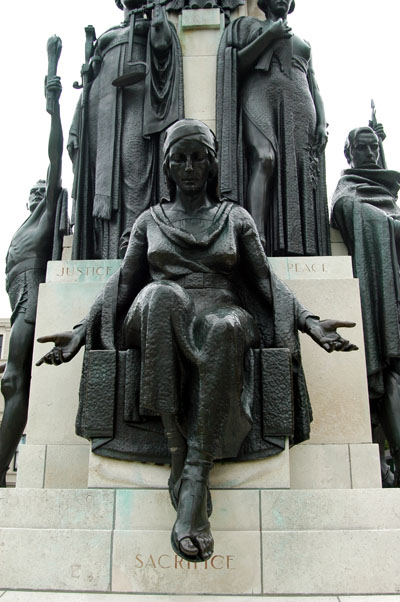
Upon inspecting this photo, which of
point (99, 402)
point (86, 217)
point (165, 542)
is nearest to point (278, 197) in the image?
point (86, 217)

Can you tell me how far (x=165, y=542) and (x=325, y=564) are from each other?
106 centimetres

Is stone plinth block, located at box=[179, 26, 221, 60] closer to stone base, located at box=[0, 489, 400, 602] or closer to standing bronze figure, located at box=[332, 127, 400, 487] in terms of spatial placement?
standing bronze figure, located at box=[332, 127, 400, 487]

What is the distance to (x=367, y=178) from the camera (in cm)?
856

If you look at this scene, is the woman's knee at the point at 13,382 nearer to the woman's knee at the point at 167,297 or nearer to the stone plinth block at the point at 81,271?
the stone plinth block at the point at 81,271

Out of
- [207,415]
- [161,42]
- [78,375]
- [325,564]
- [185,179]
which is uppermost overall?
[161,42]

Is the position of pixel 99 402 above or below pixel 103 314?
below

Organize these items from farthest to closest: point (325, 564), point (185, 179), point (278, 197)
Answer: point (278, 197)
point (185, 179)
point (325, 564)

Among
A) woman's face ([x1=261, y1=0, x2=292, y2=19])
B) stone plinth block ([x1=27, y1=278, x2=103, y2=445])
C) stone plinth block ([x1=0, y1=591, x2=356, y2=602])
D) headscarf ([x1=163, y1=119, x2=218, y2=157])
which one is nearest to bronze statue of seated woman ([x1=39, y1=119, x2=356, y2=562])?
headscarf ([x1=163, y1=119, x2=218, y2=157])

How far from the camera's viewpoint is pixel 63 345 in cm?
539

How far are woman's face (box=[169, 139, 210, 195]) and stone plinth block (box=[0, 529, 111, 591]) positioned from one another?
2759 millimetres

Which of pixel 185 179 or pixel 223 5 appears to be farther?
pixel 223 5

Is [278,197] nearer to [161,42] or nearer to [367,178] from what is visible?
[367,178]

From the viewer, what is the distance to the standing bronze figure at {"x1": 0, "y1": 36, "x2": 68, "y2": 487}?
788 centimetres

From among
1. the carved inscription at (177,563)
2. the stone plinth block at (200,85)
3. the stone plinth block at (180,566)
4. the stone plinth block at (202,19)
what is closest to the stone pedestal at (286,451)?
the stone plinth block at (180,566)
